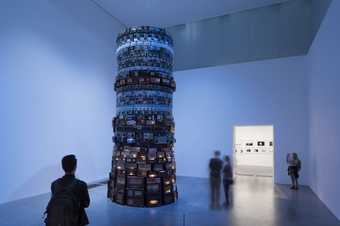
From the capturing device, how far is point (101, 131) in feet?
32.7

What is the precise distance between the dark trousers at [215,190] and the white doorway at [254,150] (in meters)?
2.82

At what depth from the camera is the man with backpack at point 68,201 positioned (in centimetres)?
251

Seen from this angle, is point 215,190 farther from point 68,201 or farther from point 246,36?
point 246,36

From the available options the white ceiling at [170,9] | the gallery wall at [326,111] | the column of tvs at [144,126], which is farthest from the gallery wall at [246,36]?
the column of tvs at [144,126]

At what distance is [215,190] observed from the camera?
686 centimetres

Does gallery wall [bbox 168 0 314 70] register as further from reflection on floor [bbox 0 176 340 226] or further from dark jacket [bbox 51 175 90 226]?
dark jacket [bbox 51 175 90 226]

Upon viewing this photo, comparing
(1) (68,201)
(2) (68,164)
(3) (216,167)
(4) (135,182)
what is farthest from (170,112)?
(1) (68,201)

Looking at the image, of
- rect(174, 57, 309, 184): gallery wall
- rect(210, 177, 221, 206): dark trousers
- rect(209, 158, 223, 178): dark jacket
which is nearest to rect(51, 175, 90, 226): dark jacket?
rect(209, 158, 223, 178): dark jacket

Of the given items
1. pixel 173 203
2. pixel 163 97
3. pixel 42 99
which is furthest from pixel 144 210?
pixel 42 99

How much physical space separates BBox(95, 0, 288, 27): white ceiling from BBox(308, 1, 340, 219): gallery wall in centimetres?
381

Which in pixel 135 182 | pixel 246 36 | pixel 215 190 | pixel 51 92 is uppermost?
pixel 246 36

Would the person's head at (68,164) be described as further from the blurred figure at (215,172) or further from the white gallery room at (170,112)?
the blurred figure at (215,172)

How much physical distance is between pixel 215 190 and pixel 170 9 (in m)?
7.67

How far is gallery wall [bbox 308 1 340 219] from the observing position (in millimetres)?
5430
